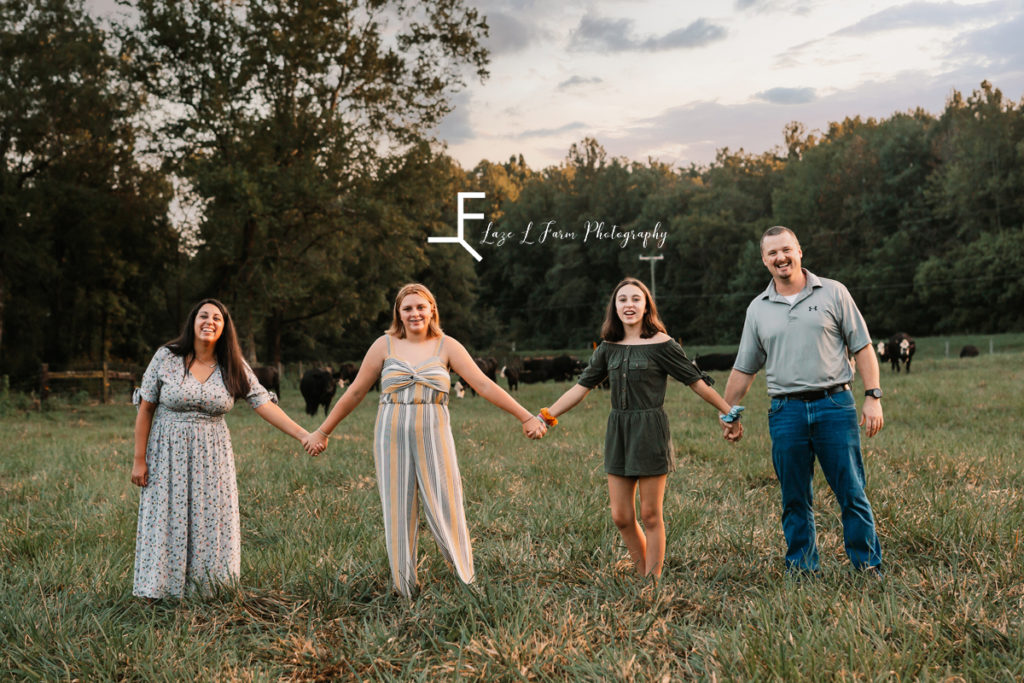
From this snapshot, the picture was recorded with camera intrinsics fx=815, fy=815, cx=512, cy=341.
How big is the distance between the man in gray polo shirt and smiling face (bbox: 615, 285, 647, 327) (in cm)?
69

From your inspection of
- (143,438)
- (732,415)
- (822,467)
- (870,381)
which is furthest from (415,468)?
(870,381)

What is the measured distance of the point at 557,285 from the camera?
8812cm

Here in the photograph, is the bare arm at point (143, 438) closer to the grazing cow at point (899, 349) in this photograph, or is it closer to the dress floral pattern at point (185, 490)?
the dress floral pattern at point (185, 490)

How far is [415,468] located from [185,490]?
163 centimetres

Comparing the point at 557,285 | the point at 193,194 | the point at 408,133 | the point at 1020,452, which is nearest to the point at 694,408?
the point at 1020,452

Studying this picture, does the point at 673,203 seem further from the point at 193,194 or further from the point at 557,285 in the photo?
the point at 193,194

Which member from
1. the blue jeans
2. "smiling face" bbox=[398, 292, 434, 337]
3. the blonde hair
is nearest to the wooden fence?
the blonde hair

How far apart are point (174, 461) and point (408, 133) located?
90.6 feet

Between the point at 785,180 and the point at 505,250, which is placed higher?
the point at 785,180

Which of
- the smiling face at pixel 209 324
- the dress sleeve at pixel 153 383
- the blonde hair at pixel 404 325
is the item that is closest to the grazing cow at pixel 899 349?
the blonde hair at pixel 404 325

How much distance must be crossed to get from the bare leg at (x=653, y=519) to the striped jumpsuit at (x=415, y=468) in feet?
3.80

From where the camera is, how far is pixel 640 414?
5262 millimetres

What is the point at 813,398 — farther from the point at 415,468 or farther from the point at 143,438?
the point at 143,438

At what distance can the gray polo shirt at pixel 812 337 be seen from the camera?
5.11m
